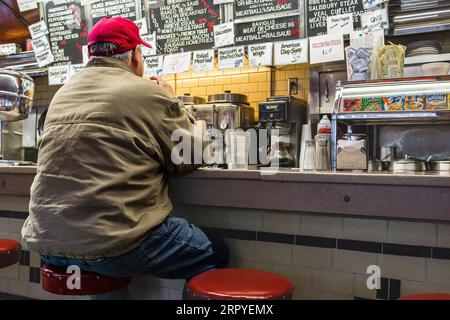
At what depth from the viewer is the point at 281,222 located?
6.57 feet

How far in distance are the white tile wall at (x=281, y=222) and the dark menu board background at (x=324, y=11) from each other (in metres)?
1.99

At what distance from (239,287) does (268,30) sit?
108 inches

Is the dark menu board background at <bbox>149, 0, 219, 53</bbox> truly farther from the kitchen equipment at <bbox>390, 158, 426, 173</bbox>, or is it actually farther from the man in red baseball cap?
the man in red baseball cap

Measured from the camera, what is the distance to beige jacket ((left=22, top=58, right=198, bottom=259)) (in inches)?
63.7

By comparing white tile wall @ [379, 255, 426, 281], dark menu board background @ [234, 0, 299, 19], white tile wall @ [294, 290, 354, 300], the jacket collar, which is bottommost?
white tile wall @ [294, 290, 354, 300]

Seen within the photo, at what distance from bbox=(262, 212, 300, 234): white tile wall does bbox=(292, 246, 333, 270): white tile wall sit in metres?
0.09

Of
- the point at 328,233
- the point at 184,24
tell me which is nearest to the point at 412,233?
the point at 328,233

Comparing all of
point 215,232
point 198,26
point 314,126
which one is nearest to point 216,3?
point 198,26

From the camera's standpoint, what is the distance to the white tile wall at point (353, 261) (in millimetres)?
1842

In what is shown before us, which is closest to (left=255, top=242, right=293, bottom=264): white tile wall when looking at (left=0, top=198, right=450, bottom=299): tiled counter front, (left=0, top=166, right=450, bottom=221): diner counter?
(left=0, top=198, right=450, bottom=299): tiled counter front

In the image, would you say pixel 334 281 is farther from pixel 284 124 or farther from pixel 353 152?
pixel 284 124

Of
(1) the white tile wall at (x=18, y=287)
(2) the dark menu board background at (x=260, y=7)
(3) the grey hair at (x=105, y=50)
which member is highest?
(2) the dark menu board background at (x=260, y=7)

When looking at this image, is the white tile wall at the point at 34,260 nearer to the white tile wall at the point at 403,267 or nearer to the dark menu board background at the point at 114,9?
the white tile wall at the point at 403,267

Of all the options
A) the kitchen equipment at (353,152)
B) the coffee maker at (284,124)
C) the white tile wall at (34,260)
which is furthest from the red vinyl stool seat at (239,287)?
the coffee maker at (284,124)
